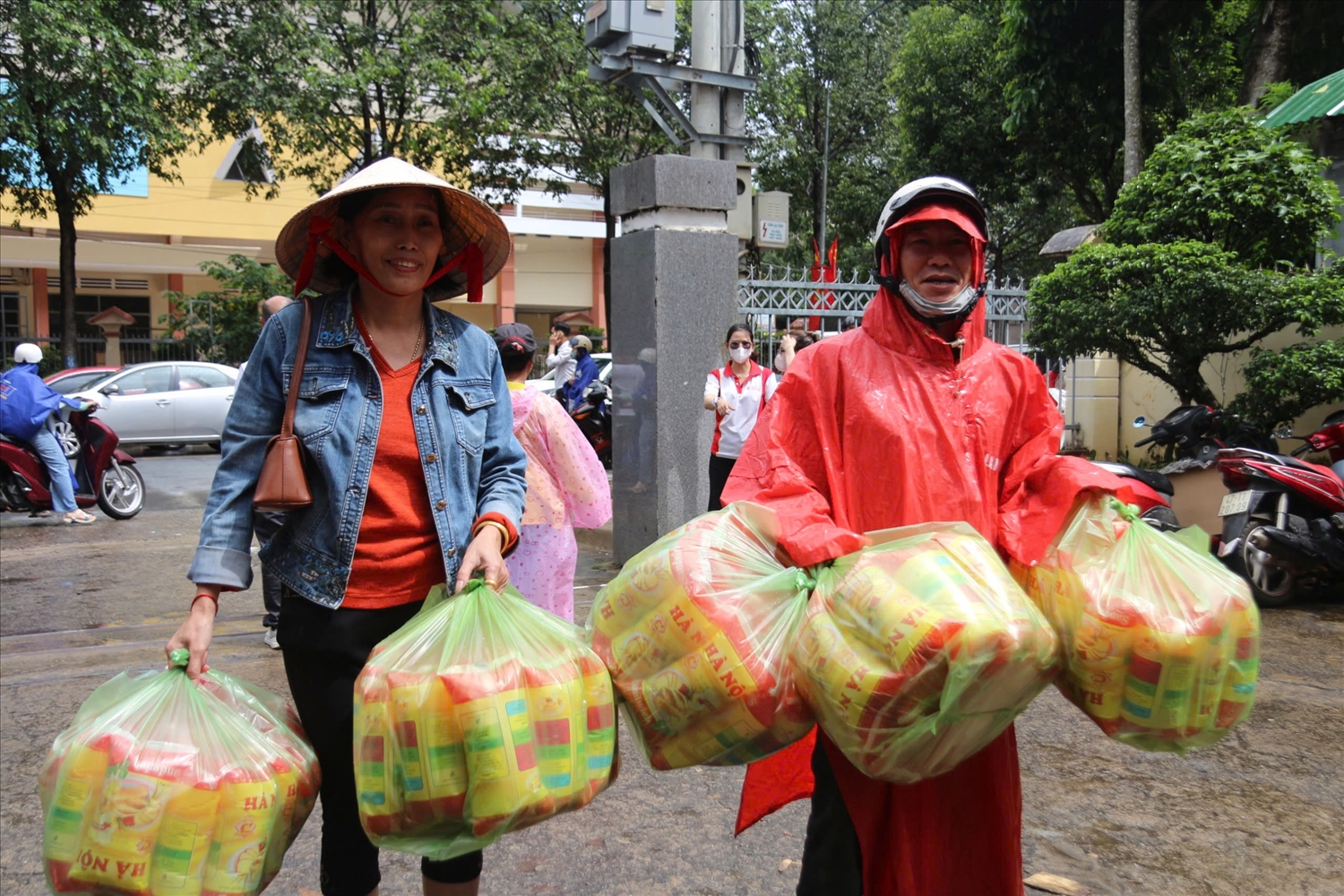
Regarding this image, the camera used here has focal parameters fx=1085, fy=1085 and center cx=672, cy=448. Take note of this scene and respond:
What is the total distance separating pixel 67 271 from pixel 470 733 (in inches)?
753

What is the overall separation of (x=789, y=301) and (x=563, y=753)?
21.8 feet

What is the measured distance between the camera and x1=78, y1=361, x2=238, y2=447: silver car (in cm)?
1479

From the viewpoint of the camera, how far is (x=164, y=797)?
5.71ft

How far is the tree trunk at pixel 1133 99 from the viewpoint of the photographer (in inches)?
484

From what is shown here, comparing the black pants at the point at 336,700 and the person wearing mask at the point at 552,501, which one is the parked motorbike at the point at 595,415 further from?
the black pants at the point at 336,700

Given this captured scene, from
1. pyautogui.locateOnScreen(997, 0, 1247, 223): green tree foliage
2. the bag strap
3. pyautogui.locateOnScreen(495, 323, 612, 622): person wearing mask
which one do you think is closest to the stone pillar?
pyautogui.locateOnScreen(495, 323, 612, 622): person wearing mask

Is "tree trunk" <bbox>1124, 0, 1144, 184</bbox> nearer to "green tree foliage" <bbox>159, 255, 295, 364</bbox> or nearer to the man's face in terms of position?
the man's face

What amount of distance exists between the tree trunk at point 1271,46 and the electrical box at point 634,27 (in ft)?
23.2

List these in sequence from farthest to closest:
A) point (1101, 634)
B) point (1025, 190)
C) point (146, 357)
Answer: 1. point (146, 357)
2. point (1025, 190)
3. point (1101, 634)

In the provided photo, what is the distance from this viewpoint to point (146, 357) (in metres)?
25.6

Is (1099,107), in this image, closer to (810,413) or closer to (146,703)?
(810,413)

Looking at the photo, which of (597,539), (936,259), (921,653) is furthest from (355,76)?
(921,653)

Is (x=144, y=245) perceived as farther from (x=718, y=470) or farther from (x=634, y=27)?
(x=718, y=470)

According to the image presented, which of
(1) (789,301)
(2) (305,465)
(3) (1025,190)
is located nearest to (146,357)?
(3) (1025,190)
